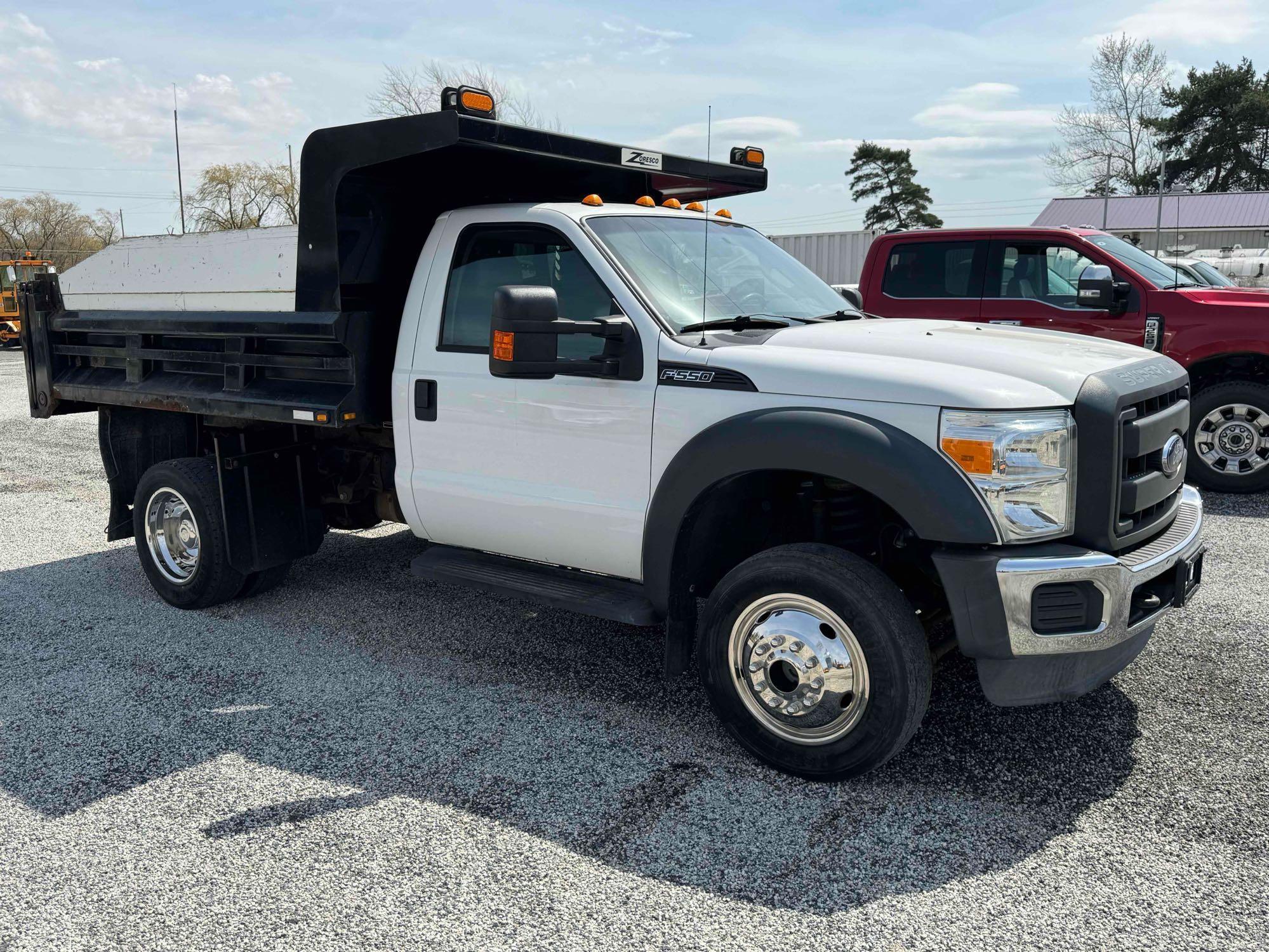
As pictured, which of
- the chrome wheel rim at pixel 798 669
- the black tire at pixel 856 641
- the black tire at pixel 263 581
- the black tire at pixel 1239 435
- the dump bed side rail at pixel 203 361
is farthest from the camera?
the black tire at pixel 1239 435

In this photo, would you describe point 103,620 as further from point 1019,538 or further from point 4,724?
point 1019,538

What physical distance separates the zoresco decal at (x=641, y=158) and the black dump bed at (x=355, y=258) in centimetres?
1

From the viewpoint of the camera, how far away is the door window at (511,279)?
4312mm

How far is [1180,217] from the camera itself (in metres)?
41.5

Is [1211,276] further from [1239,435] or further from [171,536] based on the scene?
[171,536]

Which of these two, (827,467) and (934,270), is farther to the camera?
(934,270)

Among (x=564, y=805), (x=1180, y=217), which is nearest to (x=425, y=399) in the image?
(x=564, y=805)

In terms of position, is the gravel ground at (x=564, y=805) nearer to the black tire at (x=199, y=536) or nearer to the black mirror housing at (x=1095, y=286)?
the black tire at (x=199, y=536)

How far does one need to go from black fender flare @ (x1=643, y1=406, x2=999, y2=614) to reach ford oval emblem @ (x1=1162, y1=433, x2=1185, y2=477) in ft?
3.12

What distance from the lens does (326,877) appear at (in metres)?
3.16

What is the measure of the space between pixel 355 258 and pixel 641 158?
1.48m

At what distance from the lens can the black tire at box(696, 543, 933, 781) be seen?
11.4 ft

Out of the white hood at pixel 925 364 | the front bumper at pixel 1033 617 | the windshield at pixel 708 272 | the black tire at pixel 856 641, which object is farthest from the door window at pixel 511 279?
the front bumper at pixel 1033 617

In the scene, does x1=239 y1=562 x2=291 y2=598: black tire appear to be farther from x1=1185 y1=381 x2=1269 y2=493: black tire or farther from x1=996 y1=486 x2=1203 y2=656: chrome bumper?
x1=1185 y1=381 x2=1269 y2=493: black tire
